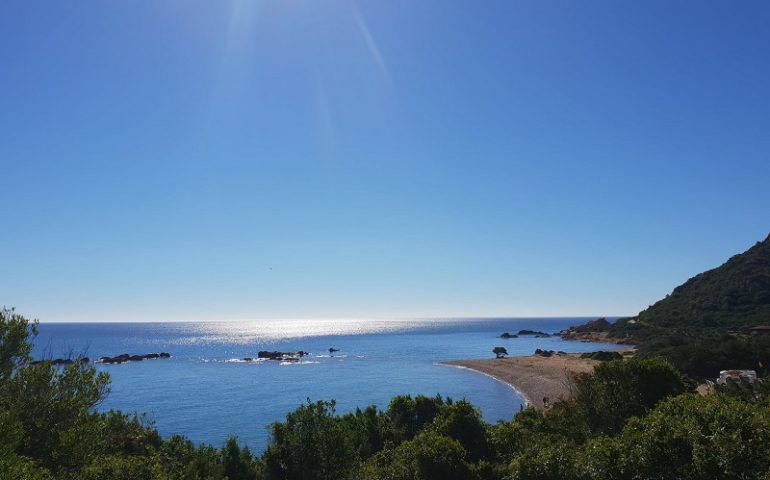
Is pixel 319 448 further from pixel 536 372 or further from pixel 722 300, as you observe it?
pixel 722 300

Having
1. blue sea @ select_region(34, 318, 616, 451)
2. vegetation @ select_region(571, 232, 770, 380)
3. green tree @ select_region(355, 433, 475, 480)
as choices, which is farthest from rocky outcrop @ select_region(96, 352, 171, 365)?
green tree @ select_region(355, 433, 475, 480)

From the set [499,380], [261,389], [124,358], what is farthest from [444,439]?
[124,358]

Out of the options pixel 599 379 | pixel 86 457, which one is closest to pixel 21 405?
pixel 86 457

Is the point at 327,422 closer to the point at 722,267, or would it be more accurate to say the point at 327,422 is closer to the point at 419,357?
the point at 419,357

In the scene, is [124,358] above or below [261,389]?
above

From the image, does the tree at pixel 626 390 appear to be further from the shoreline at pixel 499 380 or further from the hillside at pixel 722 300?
the hillside at pixel 722 300

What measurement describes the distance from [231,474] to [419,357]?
347 ft

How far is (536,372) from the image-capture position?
287 feet

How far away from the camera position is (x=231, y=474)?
2811 cm

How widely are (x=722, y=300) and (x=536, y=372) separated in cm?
7138

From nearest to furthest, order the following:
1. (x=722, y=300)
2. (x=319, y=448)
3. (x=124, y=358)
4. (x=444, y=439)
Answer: (x=319, y=448) → (x=444, y=439) → (x=722, y=300) → (x=124, y=358)

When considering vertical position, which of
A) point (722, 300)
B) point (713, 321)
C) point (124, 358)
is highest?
point (722, 300)

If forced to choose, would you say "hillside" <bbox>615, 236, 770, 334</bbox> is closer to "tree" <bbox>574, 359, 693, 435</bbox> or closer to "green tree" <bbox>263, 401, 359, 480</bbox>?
"tree" <bbox>574, 359, 693, 435</bbox>

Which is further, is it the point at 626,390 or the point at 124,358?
the point at 124,358
